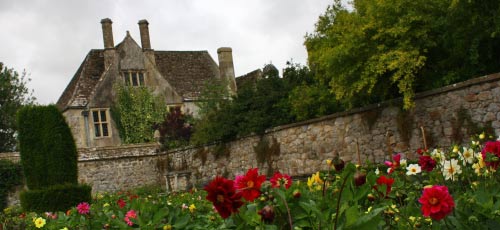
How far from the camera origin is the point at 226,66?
35469mm

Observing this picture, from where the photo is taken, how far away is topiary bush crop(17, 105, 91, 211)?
15.4 meters

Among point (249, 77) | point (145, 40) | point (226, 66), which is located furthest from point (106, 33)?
point (249, 77)

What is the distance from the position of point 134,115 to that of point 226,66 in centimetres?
612

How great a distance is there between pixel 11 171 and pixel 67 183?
28.3ft

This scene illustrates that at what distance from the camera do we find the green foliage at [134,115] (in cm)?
3189

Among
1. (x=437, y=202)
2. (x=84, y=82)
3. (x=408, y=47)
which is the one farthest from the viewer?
(x=84, y=82)

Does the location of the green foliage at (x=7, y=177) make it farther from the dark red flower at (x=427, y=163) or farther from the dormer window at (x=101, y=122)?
the dark red flower at (x=427, y=163)

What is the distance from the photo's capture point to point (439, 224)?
2.39 metres

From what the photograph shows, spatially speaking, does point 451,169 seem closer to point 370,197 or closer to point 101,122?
point 370,197

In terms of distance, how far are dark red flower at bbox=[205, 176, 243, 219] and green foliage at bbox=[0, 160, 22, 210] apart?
890 inches

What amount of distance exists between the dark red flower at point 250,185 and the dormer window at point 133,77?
103 ft

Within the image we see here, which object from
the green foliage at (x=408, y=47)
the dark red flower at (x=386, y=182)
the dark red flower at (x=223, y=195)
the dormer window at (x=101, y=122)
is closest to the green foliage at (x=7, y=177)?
the dormer window at (x=101, y=122)

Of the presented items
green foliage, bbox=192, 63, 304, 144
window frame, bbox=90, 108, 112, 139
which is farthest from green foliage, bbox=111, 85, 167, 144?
green foliage, bbox=192, 63, 304, 144

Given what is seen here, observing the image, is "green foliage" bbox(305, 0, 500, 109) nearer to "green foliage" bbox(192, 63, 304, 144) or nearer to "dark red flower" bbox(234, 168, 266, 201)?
"green foliage" bbox(192, 63, 304, 144)
